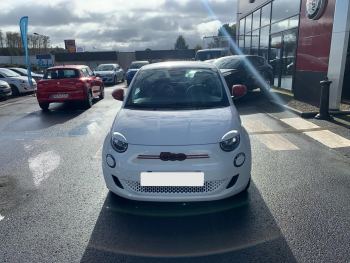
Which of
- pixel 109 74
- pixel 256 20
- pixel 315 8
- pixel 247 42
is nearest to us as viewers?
pixel 315 8

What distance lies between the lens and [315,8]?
10703 millimetres

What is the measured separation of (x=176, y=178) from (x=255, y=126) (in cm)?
545

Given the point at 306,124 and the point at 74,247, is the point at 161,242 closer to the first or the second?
the point at 74,247

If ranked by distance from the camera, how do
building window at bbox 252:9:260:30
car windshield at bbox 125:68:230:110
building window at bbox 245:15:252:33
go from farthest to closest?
building window at bbox 245:15:252:33 → building window at bbox 252:9:260:30 → car windshield at bbox 125:68:230:110

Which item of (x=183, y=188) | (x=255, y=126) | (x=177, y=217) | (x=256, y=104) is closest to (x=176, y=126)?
(x=183, y=188)

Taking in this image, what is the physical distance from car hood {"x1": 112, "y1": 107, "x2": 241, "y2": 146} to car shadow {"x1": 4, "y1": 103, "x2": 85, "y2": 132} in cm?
570

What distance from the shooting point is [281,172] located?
4.98 metres

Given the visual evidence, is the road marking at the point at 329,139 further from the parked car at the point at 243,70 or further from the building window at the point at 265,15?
the building window at the point at 265,15

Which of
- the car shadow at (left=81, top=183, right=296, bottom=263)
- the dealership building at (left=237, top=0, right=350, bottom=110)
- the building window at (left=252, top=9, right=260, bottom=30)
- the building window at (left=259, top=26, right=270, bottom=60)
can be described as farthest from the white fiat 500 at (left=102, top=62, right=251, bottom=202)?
the building window at (left=252, top=9, right=260, bottom=30)

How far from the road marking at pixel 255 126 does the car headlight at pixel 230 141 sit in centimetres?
437

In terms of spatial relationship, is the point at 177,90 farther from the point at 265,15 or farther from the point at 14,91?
the point at 265,15

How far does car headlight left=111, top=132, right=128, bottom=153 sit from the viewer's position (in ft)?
11.4

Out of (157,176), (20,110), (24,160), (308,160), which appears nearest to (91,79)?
(20,110)

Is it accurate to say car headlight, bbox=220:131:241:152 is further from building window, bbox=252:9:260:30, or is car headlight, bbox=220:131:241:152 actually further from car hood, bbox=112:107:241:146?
building window, bbox=252:9:260:30
